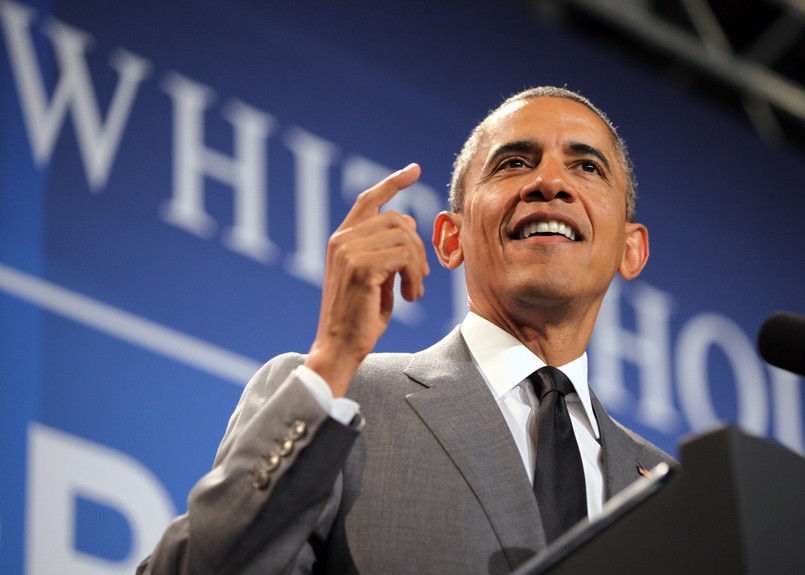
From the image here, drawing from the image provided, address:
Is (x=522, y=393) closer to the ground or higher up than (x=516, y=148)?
closer to the ground

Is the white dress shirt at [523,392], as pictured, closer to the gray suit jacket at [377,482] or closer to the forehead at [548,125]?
the gray suit jacket at [377,482]

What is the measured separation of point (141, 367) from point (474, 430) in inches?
54.6

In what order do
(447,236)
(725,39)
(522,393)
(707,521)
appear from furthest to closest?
1. (725,39)
2. (447,236)
3. (522,393)
4. (707,521)

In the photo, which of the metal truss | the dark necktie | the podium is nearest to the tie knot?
the dark necktie

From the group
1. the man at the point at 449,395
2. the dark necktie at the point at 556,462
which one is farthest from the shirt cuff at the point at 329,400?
the dark necktie at the point at 556,462

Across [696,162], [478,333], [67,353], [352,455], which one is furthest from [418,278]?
[696,162]

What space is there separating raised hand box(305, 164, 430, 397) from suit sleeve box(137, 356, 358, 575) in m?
0.06

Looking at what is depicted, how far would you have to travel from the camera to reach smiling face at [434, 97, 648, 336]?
5.94 ft

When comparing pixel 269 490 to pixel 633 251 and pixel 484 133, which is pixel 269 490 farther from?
pixel 633 251

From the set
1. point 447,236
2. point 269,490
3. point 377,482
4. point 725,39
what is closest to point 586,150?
point 447,236

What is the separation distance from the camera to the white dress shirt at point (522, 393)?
162 cm

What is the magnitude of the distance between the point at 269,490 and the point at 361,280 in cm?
25

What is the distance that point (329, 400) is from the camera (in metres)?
1.30

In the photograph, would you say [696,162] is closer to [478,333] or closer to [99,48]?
[99,48]
